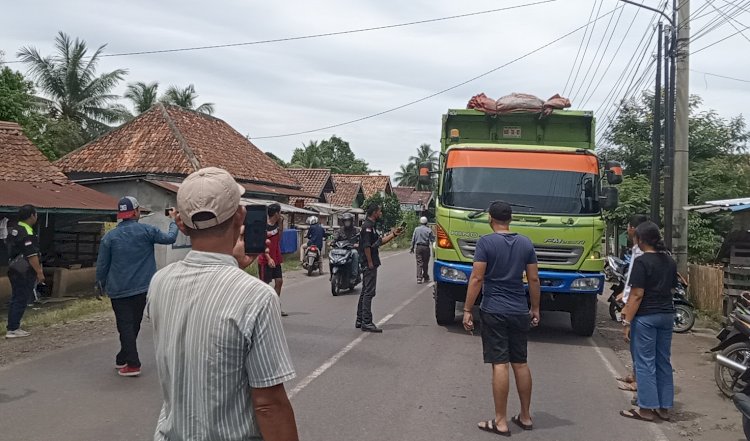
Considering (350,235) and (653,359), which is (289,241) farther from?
(653,359)

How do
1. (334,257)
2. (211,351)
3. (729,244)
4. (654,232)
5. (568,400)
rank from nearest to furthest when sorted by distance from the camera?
(211,351) < (654,232) < (568,400) < (729,244) < (334,257)

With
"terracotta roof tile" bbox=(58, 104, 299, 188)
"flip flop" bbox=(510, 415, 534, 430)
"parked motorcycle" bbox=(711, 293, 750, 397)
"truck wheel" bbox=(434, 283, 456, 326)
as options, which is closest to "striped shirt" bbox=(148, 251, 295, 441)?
"flip flop" bbox=(510, 415, 534, 430)

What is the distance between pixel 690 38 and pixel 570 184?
5557 millimetres

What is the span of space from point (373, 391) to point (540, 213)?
418 centimetres

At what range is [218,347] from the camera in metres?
2.01

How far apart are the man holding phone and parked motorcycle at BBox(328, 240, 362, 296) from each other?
442 cm

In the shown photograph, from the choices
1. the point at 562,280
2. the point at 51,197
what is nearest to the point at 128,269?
the point at 562,280

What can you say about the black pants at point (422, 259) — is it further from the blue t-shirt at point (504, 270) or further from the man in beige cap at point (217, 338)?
the man in beige cap at point (217, 338)

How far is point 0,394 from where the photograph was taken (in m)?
6.18

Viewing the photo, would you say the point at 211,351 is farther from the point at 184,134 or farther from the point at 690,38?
the point at 184,134

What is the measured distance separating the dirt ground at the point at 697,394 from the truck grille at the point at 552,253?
143 cm

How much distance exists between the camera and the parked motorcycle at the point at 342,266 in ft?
46.2

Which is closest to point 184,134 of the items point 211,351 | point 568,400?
point 568,400

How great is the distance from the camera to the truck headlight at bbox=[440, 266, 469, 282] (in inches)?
358
